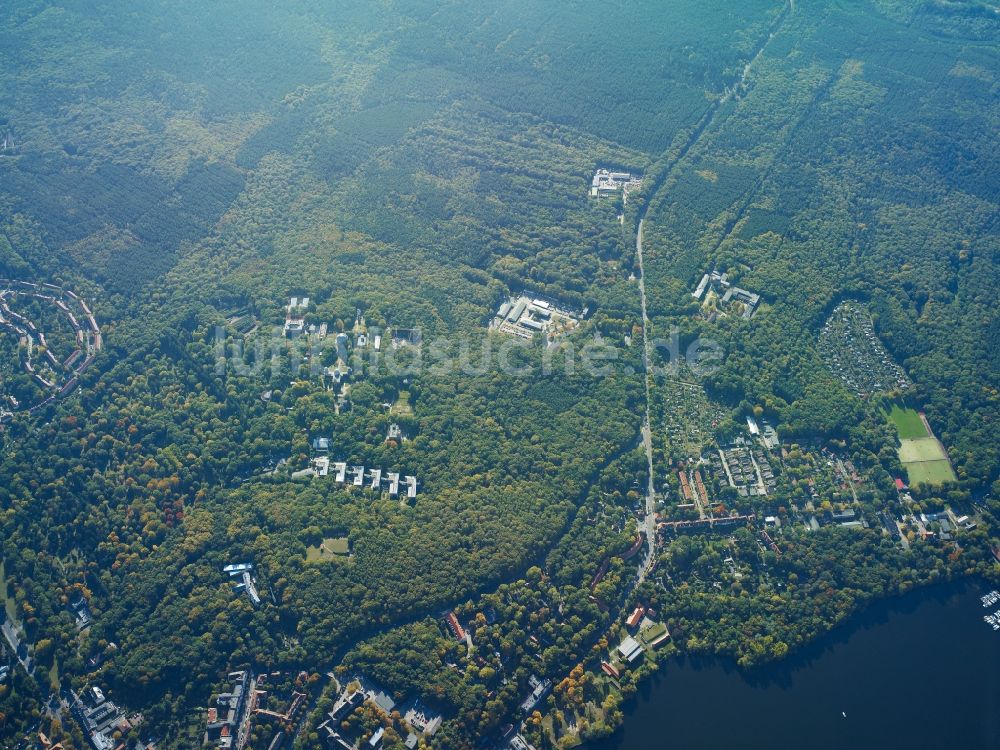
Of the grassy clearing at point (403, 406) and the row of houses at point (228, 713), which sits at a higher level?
the grassy clearing at point (403, 406)

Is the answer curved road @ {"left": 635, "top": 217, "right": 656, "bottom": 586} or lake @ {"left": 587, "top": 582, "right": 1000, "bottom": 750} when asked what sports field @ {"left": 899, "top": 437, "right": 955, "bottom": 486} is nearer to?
lake @ {"left": 587, "top": 582, "right": 1000, "bottom": 750}

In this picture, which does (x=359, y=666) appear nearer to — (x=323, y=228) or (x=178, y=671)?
(x=178, y=671)

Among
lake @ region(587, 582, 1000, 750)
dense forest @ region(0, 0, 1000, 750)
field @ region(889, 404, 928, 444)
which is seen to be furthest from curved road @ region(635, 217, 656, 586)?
field @ region(889, 404, 928, 444)

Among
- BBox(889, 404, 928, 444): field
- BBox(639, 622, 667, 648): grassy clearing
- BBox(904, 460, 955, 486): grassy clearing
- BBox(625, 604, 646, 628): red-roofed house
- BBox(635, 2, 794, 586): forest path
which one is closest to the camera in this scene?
BBox(639, 622, 667, 648): grassy clearing

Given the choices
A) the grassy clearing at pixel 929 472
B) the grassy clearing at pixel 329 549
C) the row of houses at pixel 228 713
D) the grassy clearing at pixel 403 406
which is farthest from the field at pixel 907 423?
the row of houses at pixel 228 713

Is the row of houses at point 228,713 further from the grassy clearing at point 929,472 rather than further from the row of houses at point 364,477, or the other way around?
the grassy clearing at point 929,472

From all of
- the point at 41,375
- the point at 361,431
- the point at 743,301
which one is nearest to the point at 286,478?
the point at 361,431
